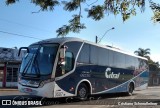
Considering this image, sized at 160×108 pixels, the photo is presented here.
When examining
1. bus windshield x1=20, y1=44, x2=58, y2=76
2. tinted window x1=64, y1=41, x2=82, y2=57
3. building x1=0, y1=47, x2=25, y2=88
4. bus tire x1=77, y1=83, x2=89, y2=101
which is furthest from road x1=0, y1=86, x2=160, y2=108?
Answer: building x1=0, y1=47, x2=25, y2=88

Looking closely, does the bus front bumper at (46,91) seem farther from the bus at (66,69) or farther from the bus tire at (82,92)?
the bus tire at (82,92)

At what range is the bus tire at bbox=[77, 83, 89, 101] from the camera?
1711cm

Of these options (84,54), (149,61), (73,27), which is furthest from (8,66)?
(149,61)

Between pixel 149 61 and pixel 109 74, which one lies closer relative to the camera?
pixel 109 74

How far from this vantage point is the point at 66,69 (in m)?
16.1

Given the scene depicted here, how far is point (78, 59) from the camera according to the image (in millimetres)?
16984

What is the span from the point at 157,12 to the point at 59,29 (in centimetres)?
247

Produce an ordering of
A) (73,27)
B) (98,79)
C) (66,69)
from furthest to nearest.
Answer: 1. (98,79)
2. (66,69)
3. (73,27)

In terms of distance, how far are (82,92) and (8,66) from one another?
27.3 metres

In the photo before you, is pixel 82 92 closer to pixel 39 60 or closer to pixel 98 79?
pixel 98 79

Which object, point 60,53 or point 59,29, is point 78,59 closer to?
point 60,53

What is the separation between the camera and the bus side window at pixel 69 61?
16.2 m

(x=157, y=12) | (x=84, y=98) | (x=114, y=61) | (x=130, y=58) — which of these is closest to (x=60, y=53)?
(x=84, y=98)

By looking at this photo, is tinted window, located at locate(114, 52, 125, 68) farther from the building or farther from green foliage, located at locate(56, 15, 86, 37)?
the building
